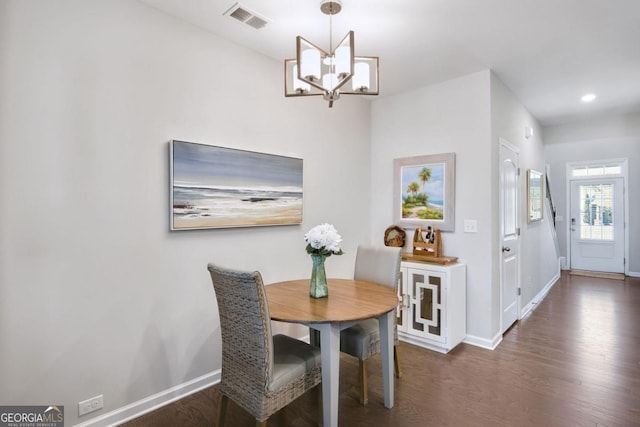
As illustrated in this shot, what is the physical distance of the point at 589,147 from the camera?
6.30m

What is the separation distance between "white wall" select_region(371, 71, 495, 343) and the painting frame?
66 millimetres

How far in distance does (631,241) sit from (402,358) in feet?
19.6

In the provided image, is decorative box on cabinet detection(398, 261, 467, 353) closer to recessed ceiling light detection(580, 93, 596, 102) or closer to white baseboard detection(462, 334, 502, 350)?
white baseboard detection(462, 334, 502, 350)

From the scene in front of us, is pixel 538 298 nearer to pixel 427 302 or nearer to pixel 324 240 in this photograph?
pixel 427 302

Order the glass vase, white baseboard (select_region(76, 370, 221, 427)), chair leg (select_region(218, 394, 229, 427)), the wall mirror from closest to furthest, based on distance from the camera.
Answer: chair leg (select_region(218, 394, 229, 427)) → white baseboard (select_region(76, 370, 221, 427)) → the glass vase → the wall mirror

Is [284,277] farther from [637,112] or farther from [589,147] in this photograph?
[589,147]

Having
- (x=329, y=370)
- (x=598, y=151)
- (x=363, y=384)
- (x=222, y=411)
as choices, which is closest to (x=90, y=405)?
(x=222, y=411)

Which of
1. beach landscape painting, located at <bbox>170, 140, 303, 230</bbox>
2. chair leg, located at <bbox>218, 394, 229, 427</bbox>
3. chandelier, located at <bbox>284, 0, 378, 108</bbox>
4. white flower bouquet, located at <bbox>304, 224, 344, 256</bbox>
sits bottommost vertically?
chair leg, located at <bbox>218, 394, 229, 427</bbox>

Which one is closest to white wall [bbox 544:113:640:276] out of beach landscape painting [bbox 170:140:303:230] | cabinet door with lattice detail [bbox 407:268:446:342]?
cabinet door with lattice detail [bbox 407:268:446:342]

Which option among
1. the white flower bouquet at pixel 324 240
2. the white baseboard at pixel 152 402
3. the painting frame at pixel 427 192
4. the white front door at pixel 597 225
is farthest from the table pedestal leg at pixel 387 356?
the white front door at pixel 597 225

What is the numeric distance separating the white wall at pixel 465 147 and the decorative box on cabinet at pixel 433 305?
0.14 m

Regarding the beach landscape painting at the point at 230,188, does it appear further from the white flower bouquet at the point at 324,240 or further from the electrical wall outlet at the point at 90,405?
the electrical wall outlet at the point at 90,405

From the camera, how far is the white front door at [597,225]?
6250 millimetres

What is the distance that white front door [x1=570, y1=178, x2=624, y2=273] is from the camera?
20.5 ft
